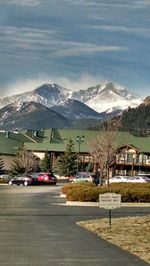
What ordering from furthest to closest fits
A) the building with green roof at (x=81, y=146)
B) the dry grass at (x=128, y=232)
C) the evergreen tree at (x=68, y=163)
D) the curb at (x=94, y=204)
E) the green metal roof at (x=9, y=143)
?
the green metal roof at (x=9, y=143), the building with green roof at (x=81, y=146), the evergreen tree at (x=68, y=163), the curb at (x=94, y=204), the dry grass at (x=128, y=232)

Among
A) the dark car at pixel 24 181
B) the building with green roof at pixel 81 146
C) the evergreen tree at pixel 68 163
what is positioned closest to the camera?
the dark car at pixel 24 181

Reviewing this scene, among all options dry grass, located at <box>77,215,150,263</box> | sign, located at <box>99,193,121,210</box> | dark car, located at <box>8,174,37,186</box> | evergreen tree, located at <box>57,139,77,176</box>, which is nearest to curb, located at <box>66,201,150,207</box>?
dry grass, located at <box>77,215,150,263</box>

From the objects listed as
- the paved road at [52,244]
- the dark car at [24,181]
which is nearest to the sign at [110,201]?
the paved road at [52,244]

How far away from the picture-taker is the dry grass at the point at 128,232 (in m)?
16.5

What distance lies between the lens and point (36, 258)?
14312 mm

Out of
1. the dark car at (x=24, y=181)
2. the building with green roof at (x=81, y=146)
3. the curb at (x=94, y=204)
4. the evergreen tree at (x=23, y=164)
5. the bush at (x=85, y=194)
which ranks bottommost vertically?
the curb at (x=94, y=204)

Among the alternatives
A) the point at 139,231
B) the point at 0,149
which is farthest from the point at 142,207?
the point at 0,149

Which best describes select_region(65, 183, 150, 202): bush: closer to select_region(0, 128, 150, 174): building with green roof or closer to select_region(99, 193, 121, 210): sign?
select_region(99, 193, 121, 210): sign

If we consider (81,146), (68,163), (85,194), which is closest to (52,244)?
(85,194)

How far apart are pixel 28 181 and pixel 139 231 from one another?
54788mm

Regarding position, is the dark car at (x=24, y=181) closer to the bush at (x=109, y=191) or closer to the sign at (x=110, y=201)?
the bush at (x=109, y=191)

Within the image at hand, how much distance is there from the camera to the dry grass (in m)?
16.5

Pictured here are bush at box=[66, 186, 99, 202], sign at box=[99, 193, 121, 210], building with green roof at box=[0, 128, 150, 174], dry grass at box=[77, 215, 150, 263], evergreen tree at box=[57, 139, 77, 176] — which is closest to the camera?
dry grass at box=[77, 215, 150, 263]

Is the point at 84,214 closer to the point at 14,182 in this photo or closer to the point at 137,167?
the point at 14,182
